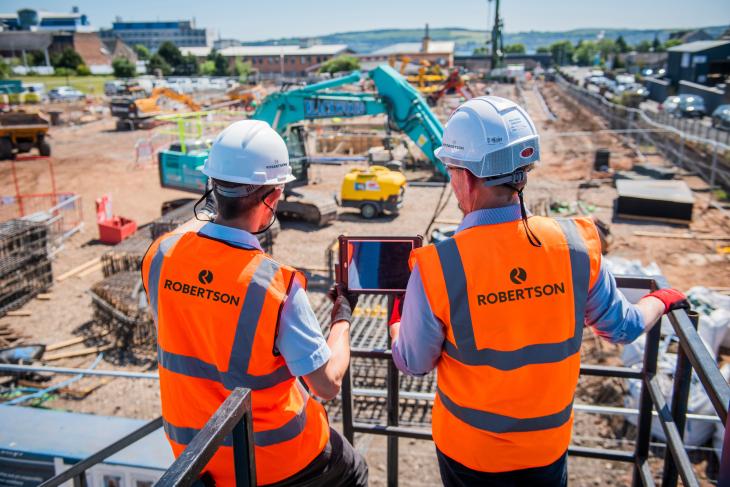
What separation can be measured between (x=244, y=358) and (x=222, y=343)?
10 cm

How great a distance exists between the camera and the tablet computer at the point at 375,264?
9.14ft

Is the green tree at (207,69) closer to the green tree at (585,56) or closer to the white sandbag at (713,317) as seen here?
the green tree at (585,56)

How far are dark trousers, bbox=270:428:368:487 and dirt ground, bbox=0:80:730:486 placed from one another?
4.00 meters

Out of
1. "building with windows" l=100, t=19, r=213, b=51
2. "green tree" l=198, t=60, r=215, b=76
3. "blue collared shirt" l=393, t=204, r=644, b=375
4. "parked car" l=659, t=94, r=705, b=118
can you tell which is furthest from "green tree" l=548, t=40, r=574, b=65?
"blue collared shirt" l=393, t=204, r=644, b=375

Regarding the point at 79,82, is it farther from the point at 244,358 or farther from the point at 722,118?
the point at 244,358

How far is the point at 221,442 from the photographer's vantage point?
68.1 inches

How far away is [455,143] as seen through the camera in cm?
230

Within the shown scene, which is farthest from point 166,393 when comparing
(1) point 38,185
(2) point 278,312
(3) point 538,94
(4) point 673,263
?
(3) point 538,94

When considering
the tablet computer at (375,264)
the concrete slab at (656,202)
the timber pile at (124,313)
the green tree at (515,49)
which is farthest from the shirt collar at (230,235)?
the green tree at (515,49)

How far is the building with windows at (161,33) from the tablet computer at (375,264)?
19393 cm

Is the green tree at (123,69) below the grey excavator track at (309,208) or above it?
above

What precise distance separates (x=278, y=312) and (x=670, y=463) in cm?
194

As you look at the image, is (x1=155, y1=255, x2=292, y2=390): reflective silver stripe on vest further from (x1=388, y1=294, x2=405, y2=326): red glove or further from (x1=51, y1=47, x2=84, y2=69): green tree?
(x1=51, y1=47, x2=84, y2=69): green tree

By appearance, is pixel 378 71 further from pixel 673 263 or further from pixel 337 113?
pixel 673 263
